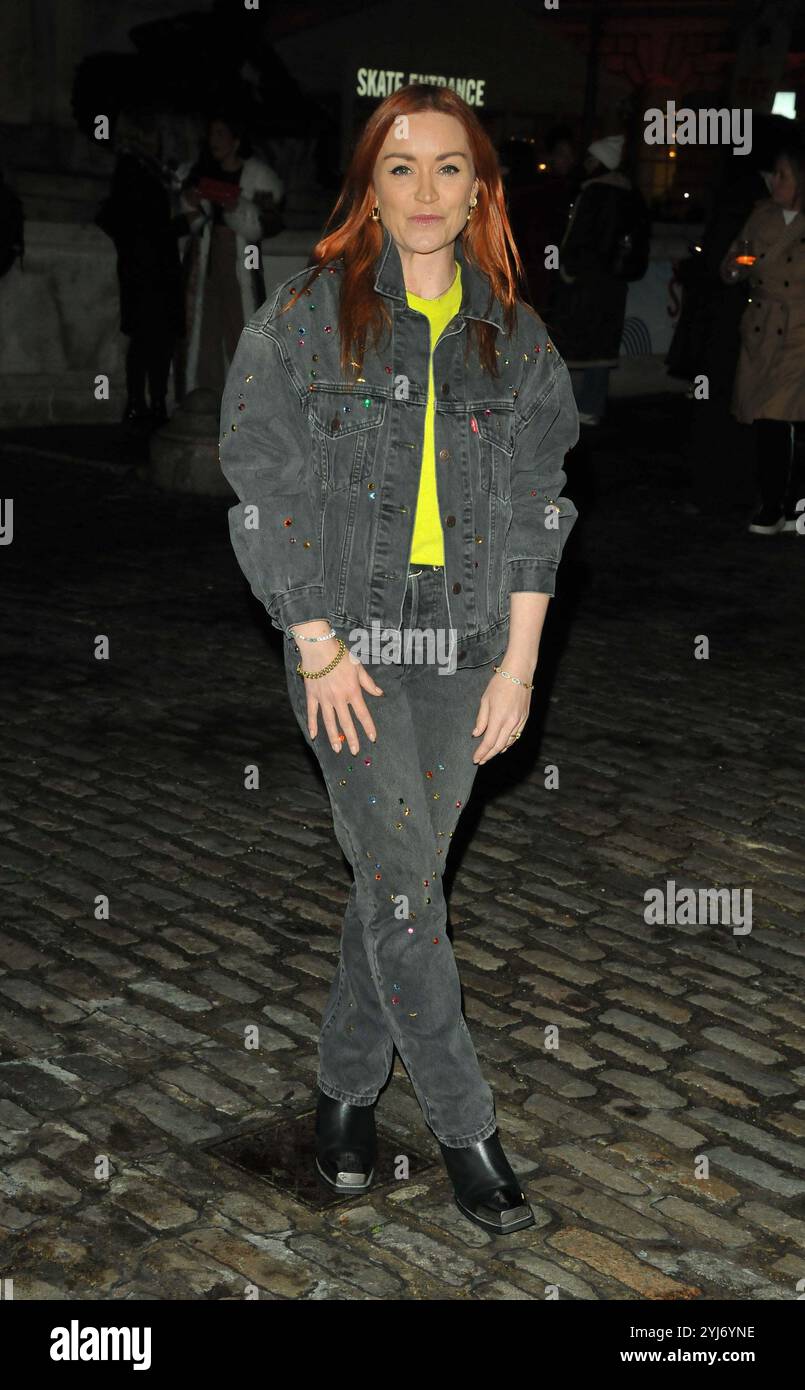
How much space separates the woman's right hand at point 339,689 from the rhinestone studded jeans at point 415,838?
0.03 metres

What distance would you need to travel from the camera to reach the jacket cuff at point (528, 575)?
12.1 ft

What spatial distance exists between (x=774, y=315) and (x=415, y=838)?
7.88 metres

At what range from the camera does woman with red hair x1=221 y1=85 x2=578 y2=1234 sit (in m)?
3.50

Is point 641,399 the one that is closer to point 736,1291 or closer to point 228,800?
point 228,800

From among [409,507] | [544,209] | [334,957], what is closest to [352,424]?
[409,507]

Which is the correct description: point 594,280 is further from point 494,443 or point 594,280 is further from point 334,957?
point 494,443

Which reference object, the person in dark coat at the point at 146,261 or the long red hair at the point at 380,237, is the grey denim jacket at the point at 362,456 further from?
the person in dark coat at the point at 146,261

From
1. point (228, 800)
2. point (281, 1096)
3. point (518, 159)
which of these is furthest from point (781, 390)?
point (518, 159)

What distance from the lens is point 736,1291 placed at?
3.68 m

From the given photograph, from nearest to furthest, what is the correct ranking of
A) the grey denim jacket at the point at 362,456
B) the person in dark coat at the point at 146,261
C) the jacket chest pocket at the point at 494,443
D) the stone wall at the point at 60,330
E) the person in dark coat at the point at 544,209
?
the grey denim jacket at the point at 362,456 < the jacket chest pocket at the point at 494,443 < the person in dark coat at the point at 146,261 < the stone wall at the point at 60,330 < the person in dark coat at the point at 544,209

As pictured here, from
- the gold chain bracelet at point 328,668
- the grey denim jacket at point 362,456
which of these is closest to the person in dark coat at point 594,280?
the grey denim jacket at point 362,456

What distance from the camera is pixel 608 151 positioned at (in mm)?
14516

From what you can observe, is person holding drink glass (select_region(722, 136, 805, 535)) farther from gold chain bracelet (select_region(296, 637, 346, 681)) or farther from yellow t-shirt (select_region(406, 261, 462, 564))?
gold chain bracelet (select_region(296, 637, 346, 681))

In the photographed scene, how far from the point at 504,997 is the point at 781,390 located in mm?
6668
